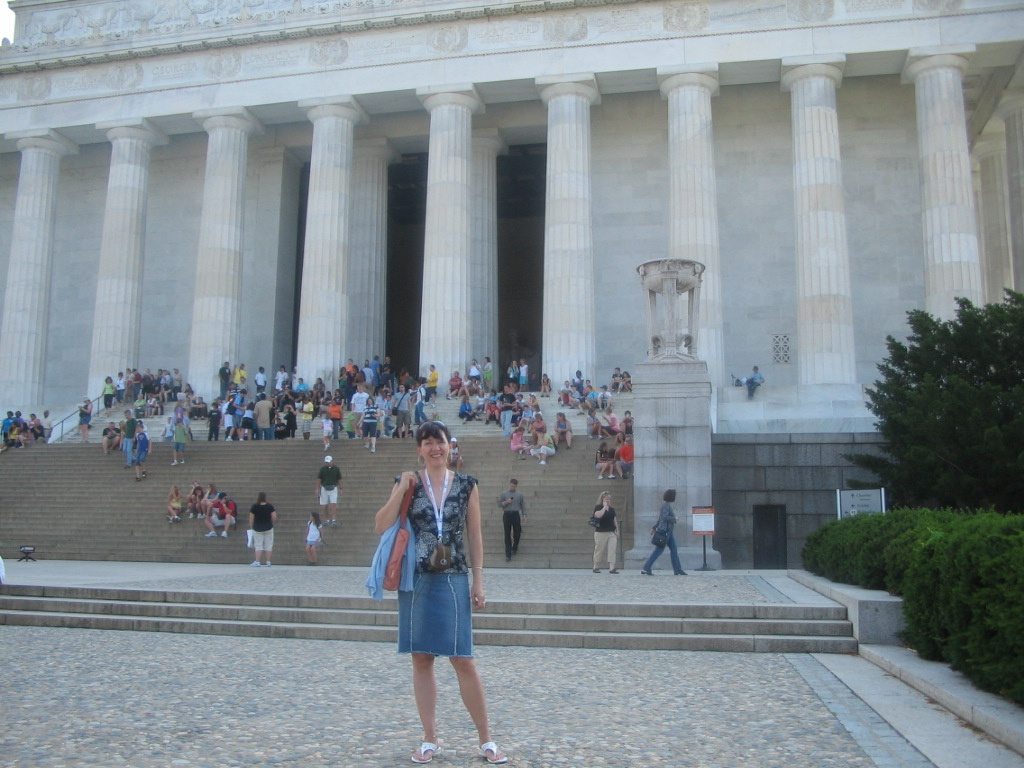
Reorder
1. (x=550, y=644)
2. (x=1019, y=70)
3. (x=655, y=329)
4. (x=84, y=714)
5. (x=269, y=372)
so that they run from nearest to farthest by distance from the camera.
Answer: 1. (x=84, y=714)
2. (x=550, y=644)
3. (x=655, y=329)
4. (x=1019, y=70)
5. (x=269, y=372)

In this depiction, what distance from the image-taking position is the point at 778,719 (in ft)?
25.8

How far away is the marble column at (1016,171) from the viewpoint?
3716 centimetres

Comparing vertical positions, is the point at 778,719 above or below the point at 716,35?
below

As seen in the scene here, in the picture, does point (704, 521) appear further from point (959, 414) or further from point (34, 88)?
point (34, 88)

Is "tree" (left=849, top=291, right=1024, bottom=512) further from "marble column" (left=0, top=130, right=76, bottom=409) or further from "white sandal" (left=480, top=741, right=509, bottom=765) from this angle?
"marble column" (left=0, top=130, right=76, bottom=409)

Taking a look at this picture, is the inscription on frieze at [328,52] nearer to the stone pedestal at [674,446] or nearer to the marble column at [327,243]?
the marble column at [327,243]

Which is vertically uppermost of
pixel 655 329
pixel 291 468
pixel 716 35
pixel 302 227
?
pixel 716 35

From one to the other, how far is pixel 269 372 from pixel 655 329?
23.3m

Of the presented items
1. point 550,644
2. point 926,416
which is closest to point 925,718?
→ point 550,644

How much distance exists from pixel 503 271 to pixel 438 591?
50.6m

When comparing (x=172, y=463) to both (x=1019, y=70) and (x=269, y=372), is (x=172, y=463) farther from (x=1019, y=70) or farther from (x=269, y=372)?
(x=1019, y=70)

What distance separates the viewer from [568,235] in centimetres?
3609

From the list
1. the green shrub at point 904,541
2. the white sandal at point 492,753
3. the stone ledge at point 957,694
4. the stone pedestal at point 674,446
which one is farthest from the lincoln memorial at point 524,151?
the white sandal at point 492,753

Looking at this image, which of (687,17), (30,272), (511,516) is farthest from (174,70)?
(511,516)
